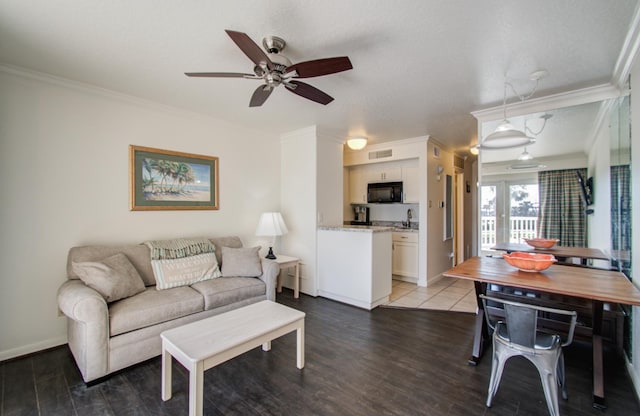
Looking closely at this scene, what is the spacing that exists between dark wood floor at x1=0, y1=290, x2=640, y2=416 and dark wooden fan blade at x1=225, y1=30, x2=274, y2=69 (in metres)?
2.22

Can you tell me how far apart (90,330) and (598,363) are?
3511 millimetres

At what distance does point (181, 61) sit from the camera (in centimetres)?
227

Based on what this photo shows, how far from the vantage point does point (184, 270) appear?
114 inches

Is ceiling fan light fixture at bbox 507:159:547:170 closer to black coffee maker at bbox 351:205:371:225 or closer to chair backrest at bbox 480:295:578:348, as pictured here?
chair backrest at bbox 480:295:578:348

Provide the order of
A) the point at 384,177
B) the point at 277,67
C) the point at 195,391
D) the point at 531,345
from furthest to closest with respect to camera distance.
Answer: the point at 384,177 < the point at 277,67 < the point at 531,345 < the point at 195,391

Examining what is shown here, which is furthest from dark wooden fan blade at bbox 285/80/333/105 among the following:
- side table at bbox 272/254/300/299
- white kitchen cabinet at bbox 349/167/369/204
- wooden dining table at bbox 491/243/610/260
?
white kitchen cabinet at bbox 349/167/369/204

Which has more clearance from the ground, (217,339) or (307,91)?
(307,91)

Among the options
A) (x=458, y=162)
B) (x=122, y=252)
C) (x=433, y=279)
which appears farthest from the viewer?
(x=458, y=162)

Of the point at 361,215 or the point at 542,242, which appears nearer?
the point at 542,242

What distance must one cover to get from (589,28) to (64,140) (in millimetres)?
4244

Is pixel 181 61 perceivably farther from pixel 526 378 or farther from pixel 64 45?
pixel 526 378

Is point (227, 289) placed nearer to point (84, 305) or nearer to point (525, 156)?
point (84, 305)

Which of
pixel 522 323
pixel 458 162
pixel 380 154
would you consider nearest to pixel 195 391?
pixel 522 323

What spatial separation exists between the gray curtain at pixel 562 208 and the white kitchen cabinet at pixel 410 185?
1919 millimetres
